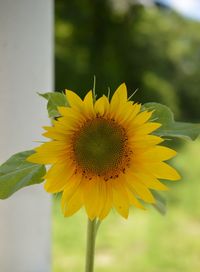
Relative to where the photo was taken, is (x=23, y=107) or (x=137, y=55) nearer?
(x=23, y=107)

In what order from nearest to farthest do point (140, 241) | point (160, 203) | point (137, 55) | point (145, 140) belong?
point (145, 140), point (160, 203), point (140, 241), point (137, 55)

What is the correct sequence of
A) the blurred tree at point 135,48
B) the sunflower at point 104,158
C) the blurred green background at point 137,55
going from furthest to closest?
the blurred tree at point 135,48
the blurred green background at point 137,55
the sunflower at point 104,158

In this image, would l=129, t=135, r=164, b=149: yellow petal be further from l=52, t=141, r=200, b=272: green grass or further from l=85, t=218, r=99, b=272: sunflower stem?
l=52, t=141, r=200, b=272: green grass

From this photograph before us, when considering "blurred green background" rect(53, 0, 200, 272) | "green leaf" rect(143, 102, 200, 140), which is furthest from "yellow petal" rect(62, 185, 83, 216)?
"blurred green background" rect(53, 0, 200, 272)

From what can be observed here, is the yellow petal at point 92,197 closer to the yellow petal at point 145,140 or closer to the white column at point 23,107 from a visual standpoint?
the yellow petal at point 145,140

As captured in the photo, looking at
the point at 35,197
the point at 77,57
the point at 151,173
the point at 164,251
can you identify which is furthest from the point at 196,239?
the point at 77,57

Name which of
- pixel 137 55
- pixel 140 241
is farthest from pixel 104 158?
pixel 137 55

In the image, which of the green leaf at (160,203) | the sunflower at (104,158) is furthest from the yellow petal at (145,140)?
the green leaf at (160,203)

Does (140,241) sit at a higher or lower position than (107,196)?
lower

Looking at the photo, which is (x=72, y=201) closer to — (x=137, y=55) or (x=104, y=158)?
(x=104, y=158)
